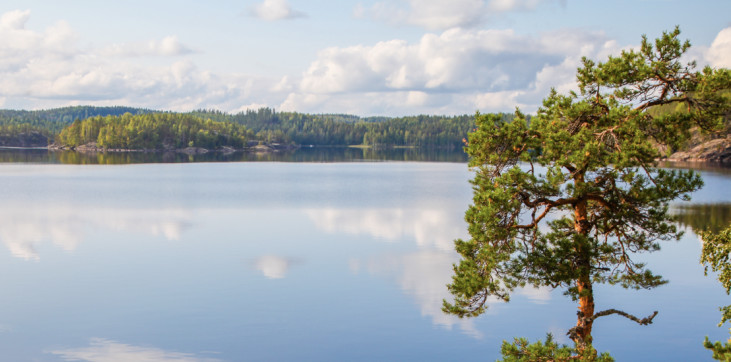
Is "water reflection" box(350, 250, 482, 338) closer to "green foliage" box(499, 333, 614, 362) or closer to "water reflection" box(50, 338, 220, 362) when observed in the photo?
"water reflection" box(50, 338, 220, 362)

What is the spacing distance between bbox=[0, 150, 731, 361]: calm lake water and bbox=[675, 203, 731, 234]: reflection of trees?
169 mm

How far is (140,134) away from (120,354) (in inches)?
6503

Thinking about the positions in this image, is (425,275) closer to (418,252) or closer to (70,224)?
(418,252)

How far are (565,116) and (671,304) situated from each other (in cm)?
1255

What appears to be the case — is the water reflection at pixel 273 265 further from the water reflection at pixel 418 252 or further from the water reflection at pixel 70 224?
the water reflection at pixel 70 224

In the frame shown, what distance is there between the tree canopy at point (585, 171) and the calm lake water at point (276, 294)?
597cm

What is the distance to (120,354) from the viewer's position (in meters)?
16.7

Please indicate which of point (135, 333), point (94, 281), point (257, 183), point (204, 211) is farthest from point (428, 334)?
point (257, 183)

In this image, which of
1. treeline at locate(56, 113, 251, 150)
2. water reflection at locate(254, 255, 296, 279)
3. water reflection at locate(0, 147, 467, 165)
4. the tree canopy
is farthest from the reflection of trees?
treeline at locate(56, 113, 251, 150)

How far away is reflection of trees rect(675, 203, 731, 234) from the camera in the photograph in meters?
35.3

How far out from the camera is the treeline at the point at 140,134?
564 ft

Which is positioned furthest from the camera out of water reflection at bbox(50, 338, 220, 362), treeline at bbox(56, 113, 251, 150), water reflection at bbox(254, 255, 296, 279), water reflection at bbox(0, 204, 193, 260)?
treeline at bbox(56, 113, 251, 150)

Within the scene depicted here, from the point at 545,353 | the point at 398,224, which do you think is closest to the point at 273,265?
the point at 398,224

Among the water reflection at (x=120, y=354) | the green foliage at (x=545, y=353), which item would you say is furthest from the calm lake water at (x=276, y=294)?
the green foliage at (x=545, y=353)
